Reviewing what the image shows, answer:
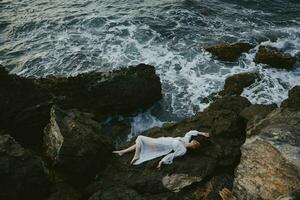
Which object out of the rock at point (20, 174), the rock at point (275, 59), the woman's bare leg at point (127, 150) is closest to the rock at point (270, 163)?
the woman's bare leg at point (127, 150)

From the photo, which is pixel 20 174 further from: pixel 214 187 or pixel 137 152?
pixel 214 187

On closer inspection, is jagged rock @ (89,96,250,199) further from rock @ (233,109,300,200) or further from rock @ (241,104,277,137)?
rock @ (233,109,300,200)

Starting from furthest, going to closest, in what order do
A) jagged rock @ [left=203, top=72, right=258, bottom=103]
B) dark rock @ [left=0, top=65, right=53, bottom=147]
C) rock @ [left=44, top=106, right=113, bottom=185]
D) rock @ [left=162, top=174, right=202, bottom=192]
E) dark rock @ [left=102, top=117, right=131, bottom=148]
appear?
1. jagged rock @ [left=203, top=72, right=258, bottom=103]
2. dark rock @ [left=102, top=117, right=131, bottom=148]
3. dark rock @ [left=0, top=65, right=53, bottom=147]
4. rock @ [left=44, top=106, right=113, bottom=185]
5. rock @ [left=162, top=174, right=202, bottom=192]

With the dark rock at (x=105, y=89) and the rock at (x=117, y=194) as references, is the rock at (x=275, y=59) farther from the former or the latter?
the rock at (x=117, y=194)

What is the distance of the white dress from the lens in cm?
998

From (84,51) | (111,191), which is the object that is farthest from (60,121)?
(84,51)

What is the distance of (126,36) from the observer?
2061cm

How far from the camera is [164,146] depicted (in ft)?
34.0

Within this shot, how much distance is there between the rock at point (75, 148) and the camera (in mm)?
9609

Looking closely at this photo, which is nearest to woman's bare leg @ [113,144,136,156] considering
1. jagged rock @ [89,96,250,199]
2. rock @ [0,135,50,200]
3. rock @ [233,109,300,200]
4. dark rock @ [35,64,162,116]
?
jagged rock @ [89,96,250,199]

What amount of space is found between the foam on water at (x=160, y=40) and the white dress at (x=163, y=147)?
11.4 feet

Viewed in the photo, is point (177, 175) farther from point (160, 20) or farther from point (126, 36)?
point (160, 20)

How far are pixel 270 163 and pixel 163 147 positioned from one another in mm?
2912

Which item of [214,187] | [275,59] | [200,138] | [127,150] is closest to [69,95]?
[127,150]
